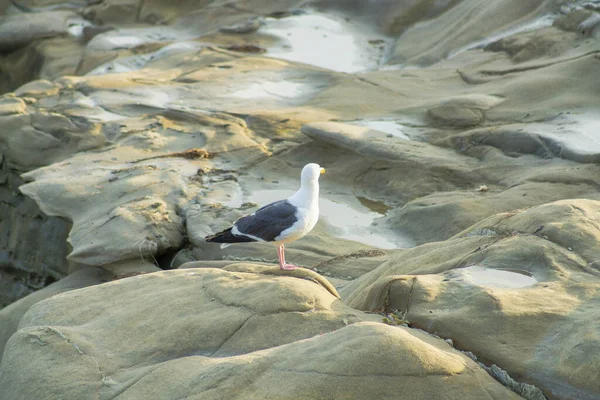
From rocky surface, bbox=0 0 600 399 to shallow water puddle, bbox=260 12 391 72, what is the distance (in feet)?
0.23

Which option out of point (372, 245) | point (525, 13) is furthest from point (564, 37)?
point (372, 245)

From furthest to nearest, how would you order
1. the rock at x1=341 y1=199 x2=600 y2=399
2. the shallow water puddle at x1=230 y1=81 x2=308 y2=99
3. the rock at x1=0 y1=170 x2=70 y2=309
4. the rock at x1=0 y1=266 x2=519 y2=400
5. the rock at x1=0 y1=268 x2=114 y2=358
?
the shallow water puddle at x1=230 y1=81 x2=308 y2=99
the rock at x1=0 y1=170 x2=70 y2=309
the rock at x1=0 y1=268 x2=114 y2=358
the rock at x1=341 y1=199 x2=600 y2=399
the rock at x1=0 y1=266 x2=519 y2=400

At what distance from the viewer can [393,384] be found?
3260mm

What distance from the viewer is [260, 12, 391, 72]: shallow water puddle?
519 inches

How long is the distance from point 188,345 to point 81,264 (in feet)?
13.1

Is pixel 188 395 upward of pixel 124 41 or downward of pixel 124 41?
upward

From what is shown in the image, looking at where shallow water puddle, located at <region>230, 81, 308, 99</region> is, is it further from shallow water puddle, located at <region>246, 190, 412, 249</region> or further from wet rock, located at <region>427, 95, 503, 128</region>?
shallow water puddle, located at <region>246, 190, 412, 249</region>

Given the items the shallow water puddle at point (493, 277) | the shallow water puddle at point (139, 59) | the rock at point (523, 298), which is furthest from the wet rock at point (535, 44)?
the shallow water puddle at point (493, 277)

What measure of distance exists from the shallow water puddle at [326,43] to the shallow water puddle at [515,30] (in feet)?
5.78

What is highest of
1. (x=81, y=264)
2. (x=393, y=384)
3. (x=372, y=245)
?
(x=393, y=384)

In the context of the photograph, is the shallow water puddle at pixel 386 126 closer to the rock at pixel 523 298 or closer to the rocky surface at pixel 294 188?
the rocky surface at pixel 294 188

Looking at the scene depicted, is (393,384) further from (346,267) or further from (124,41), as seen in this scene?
(124,41)

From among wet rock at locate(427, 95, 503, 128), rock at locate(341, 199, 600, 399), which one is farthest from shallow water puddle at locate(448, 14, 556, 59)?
rock at locate(341, 199, 600, 399)

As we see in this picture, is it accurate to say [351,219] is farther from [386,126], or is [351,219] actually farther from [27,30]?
[27,30]
